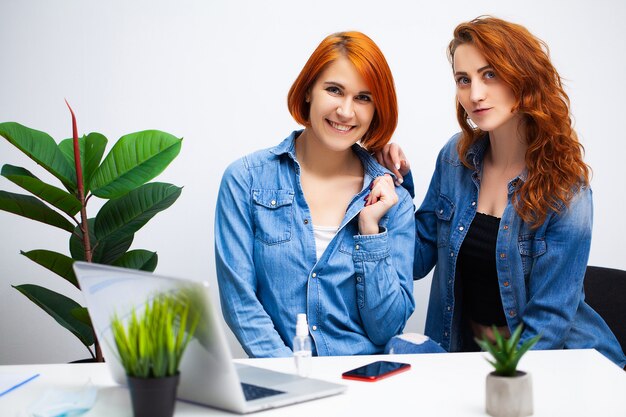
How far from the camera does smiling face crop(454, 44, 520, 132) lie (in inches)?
91.3

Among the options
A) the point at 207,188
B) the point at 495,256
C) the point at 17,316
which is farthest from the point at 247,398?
the point at 17,316

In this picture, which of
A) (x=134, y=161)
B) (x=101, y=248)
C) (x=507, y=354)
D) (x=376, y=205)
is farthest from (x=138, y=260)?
(x=507, y=354)

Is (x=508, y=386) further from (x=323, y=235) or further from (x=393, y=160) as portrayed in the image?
(x=393, y=160)

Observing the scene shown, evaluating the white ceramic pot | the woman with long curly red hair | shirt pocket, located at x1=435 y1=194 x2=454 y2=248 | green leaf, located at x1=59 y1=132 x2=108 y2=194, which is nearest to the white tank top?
the woman with long curly red hair

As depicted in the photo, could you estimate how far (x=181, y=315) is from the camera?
1.17m

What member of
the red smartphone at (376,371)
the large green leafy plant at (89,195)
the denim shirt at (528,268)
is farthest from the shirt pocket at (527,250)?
the large green leafy plant at (89,195)

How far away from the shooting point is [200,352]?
1229mm

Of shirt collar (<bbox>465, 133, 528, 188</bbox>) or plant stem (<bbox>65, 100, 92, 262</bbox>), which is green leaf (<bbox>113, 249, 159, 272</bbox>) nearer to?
plant stem (<bbox>65, 100, 92, 262</bbox>)

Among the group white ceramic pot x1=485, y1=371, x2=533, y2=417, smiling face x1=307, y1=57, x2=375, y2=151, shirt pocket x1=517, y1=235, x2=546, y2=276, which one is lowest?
white ceramic pot x1=485, y1=371, x2=533, y2=417

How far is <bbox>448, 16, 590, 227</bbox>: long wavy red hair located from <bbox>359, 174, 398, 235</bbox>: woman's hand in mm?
401

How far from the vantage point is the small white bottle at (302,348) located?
148 centimetres

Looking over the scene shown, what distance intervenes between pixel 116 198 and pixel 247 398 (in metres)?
1.35

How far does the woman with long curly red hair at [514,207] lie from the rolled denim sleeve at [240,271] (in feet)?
1.25

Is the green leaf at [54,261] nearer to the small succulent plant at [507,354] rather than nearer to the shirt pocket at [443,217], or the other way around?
the shirt pocket at [443,217]
